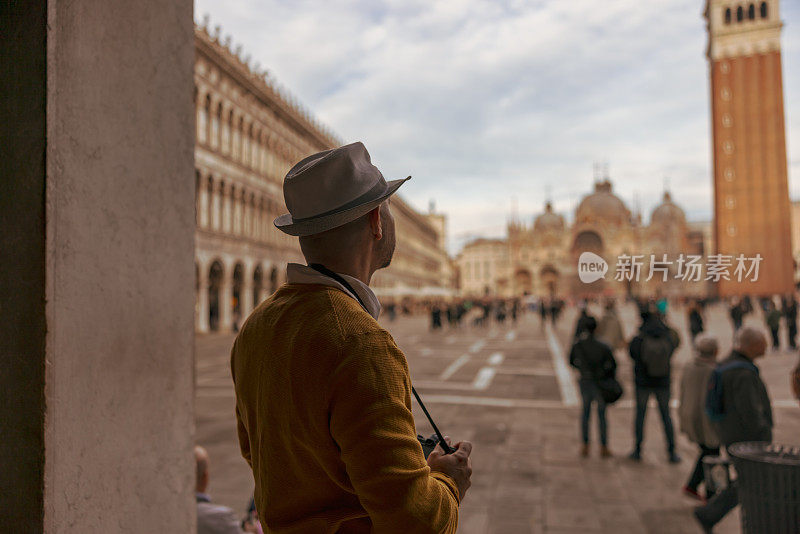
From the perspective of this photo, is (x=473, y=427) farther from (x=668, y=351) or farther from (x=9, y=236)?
(x=9, y=236)

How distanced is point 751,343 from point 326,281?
386 centimetres

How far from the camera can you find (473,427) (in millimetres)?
7746

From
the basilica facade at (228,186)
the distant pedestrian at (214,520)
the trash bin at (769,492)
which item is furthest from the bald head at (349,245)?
the basilica facade at (228,186)

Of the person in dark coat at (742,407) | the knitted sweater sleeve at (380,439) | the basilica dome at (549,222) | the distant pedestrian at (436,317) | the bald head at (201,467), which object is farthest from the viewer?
the basilica dome at (549,222)

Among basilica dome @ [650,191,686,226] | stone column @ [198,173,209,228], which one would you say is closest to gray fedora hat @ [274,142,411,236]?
basilica dome @ [650,191,686,226]

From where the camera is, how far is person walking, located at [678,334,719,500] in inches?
204

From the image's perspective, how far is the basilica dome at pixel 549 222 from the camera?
9447 centimetres

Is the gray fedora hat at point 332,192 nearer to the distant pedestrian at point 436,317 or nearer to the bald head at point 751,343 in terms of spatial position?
the bald head at point 751,343

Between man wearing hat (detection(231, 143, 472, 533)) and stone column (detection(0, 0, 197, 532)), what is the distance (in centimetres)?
73

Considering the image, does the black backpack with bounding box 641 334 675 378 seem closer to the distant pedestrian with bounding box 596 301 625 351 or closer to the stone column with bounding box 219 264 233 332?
the distant pedestrian with bounding box 596 301 625 351

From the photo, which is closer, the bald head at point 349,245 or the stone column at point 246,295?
the bald head at point 349,245

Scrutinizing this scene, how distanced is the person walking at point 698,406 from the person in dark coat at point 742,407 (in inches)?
41.9

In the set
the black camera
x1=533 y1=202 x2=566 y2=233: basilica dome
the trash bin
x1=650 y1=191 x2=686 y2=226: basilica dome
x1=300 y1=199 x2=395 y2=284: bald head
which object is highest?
x1=533 y1=202 x2=566 y2=233: basilica dome

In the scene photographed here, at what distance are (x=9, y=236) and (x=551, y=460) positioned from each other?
5.88m
